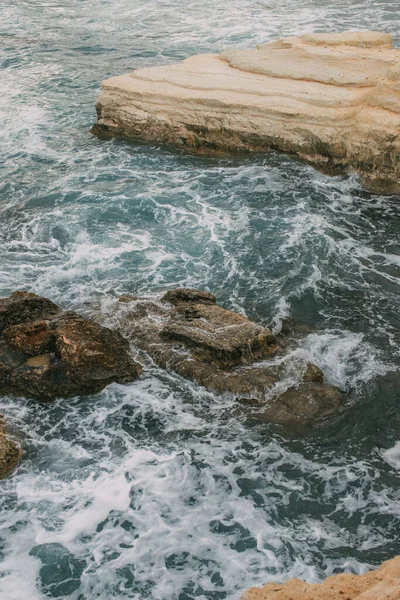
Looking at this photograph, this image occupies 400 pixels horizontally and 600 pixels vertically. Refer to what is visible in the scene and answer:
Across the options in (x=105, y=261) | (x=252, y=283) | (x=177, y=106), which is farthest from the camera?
(x=177, y=106)

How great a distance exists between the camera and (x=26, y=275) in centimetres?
1348

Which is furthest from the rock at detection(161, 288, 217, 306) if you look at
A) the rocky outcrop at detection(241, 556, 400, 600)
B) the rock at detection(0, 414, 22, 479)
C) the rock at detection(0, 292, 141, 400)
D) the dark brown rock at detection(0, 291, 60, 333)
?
the rocky outcrop at detection(241, 556, 400, 600)

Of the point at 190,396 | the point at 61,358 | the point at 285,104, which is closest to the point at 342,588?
the point at 190,396

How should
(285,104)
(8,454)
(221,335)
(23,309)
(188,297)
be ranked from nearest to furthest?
(8,454) → (221,335) → (23,309) → (188,297) → (285,104)

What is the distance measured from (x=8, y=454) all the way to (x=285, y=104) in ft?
Result: 36.4

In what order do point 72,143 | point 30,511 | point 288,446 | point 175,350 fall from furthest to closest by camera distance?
point 72,143 < point 175,350 < point 288,446 < point 30,511

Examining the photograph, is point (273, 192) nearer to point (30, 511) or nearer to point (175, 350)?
point (175, 350)

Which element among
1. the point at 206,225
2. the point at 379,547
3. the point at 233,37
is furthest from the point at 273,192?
the point at 233,37

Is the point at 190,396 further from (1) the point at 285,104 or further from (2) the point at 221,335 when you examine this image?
(1) the point at 285,104

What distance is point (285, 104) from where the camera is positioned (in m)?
16.5

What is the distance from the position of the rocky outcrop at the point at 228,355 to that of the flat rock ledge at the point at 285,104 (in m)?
6.15

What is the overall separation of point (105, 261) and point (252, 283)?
312cm

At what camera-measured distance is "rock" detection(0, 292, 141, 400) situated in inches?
404

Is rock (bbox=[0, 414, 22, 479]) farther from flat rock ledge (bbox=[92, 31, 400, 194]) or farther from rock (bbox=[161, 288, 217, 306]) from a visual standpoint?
flat rock ledge (bbox=[92, 31, 400, 194])
